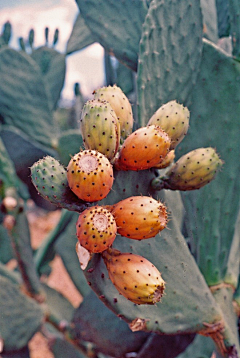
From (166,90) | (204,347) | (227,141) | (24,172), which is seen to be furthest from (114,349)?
(24,172)

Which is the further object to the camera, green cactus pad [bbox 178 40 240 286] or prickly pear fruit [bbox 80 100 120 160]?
green cactus pad [bbox 178 40 240 286]

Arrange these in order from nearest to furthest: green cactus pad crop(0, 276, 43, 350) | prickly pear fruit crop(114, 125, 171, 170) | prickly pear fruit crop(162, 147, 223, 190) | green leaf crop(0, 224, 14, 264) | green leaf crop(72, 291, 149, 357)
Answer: prickly pear fruit crop(114, 125, 171, 170) → prickly pear fruit crop(162, 147, 223, 190) → green leaf crop(72, 291, 149, 357) → green cactus pad crop(0, 276, 43, 350) → green leaf crop(0, 224, 14, 264)

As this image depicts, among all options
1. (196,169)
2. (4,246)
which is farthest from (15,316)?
(196,169)

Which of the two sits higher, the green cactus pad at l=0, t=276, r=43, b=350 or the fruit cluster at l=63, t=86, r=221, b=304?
the fruit cluster at l=63, t=86, r=221, b=304

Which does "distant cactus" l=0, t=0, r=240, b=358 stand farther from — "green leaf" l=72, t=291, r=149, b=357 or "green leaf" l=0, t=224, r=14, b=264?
"green leaf" l=0, t=224, r=14, b=264

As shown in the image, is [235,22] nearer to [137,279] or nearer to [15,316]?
[137,279]

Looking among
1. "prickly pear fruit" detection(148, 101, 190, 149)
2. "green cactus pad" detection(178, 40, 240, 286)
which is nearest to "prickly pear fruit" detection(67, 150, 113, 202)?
"prickly pear fruit" detection(148, 101, 190, 149)
